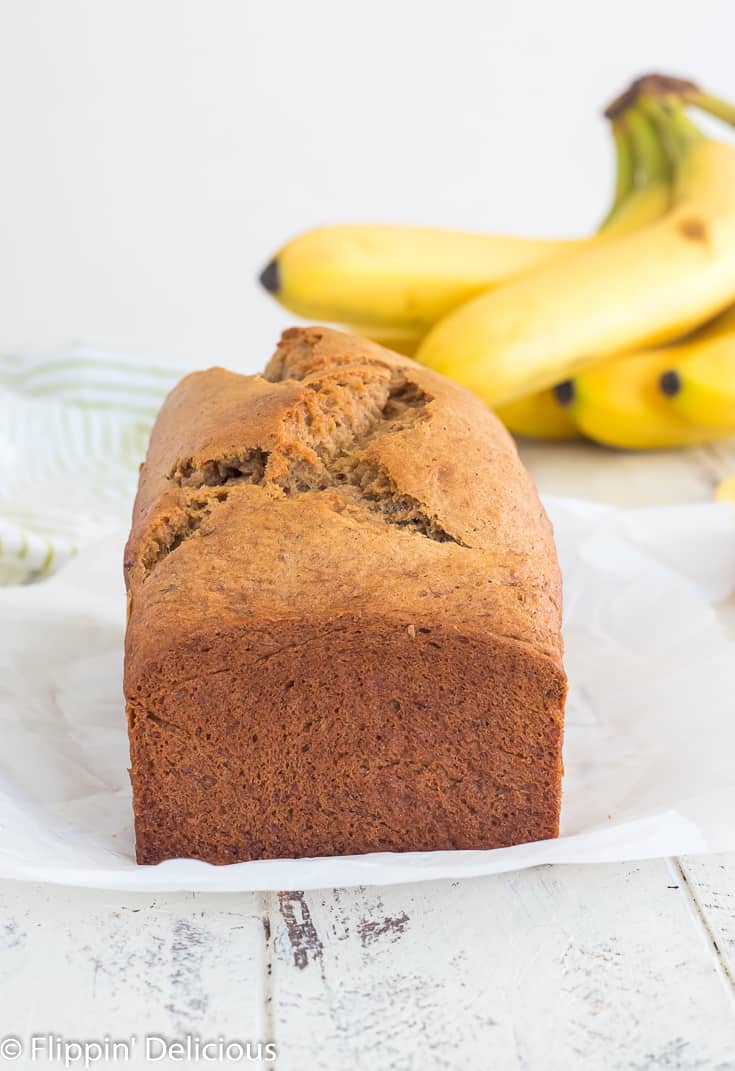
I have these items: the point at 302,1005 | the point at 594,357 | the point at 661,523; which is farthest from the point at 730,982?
the point at 594,357

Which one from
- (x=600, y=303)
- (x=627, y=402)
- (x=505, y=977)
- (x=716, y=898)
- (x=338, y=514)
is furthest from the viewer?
(x=627, y=402)

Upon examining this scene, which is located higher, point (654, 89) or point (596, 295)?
point (654, 89)

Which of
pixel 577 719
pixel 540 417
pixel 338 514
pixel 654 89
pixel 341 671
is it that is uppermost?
pixel 654 89

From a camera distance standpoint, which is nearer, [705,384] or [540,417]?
[705,384]

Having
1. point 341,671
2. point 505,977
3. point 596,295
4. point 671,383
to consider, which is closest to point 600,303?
point 596,295

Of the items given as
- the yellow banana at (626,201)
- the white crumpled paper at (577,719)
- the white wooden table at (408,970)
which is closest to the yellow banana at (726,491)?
the white crumpled paper at (577,719)

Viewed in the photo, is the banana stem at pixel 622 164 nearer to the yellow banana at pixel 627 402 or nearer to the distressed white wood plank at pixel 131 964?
the yellow banana at pixel 627 402

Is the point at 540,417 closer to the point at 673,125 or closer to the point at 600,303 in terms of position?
the point at 600,303
